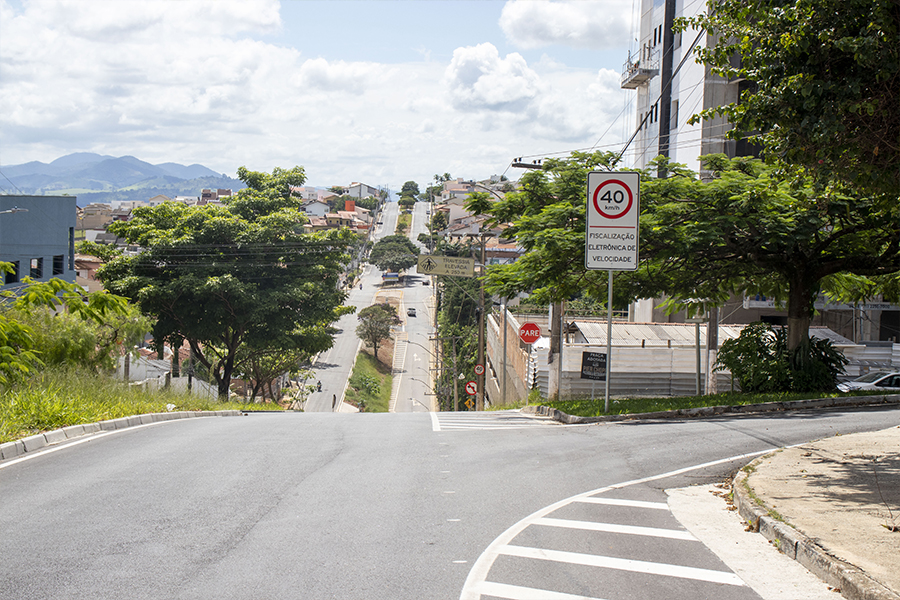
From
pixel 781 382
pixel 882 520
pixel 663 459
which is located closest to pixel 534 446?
pixel 663 459

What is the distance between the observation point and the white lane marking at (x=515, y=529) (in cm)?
543

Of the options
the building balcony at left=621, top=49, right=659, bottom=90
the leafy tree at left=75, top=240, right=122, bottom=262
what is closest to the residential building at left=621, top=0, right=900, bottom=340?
the building balcony at left=621, top=49, right=659, bottom=90

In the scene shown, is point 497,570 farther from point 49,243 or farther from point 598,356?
point 49,243

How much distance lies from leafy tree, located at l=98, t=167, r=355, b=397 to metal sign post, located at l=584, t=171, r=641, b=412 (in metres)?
17.2

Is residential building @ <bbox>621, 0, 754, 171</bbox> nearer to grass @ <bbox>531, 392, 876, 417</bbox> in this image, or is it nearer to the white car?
the white car

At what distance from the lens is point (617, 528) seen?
703 centimetres

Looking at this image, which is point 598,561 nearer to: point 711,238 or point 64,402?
point 64,402

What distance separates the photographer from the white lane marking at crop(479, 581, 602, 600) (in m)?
5.24

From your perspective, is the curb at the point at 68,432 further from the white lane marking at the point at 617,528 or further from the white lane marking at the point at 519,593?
the white lane marking at the point at 519,593

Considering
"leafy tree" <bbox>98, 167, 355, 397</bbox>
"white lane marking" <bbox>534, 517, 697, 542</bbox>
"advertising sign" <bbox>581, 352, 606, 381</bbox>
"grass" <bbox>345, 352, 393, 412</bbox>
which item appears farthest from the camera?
"grass" <bbox>345, 352, 393, 412</bbox>

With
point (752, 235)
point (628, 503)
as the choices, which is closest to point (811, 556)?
point (628, 503)

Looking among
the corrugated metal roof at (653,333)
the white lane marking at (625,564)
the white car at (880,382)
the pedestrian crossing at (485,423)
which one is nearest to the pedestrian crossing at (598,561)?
the white lane marking at (625,564)

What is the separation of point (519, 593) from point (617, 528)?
2.04m

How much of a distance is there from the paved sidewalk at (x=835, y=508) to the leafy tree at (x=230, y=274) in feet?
75.1
